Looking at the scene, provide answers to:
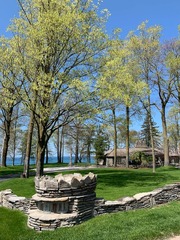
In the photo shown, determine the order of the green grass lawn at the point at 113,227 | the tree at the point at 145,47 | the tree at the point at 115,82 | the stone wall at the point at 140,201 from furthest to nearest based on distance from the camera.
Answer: the tree at the point at 145,47
the tree at the point at 115,82
the stone wall at the point at 140,201
the green grass lawn at the point at 113,227

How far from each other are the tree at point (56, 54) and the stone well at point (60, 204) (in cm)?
555

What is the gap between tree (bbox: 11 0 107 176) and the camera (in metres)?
13.6

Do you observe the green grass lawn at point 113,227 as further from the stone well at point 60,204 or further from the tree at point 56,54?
the tree at point 56,54

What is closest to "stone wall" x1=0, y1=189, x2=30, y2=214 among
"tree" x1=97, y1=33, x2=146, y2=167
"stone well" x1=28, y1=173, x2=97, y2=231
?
"stone well" x1=28, y1=173, x2=97, y2=231

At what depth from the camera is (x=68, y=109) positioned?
14.4 meters

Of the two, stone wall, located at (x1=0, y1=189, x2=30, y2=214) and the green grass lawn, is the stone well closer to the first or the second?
the green grass lawn

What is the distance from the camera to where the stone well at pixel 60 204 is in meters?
7.84

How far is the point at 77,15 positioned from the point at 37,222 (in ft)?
33.9

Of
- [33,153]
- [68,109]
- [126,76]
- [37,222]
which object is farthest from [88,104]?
[33,153]

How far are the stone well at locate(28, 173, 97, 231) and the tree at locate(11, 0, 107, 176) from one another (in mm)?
5547

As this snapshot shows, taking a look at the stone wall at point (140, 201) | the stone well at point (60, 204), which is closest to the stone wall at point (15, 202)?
the stone well at point (60, 204)

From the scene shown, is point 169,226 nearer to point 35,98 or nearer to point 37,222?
point 37,222

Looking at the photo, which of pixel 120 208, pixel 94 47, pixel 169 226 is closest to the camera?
pixel 169 226

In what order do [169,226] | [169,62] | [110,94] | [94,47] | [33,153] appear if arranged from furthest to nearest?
[33,153] < [169,62] < [94,47] < [110,94] < [169,226]
